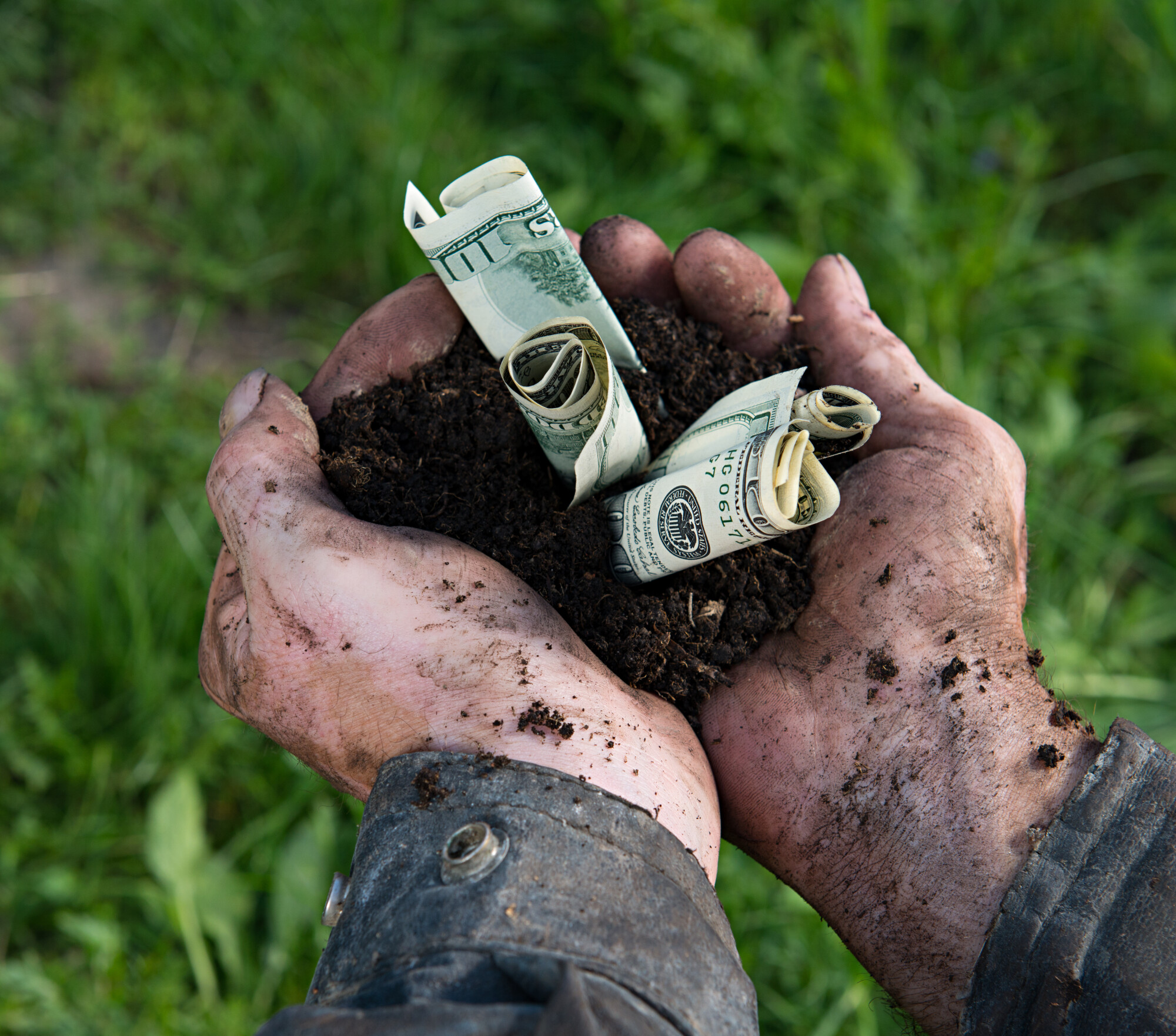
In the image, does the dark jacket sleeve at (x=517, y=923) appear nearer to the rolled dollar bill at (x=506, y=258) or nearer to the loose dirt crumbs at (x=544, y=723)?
the loose dirt crumbs at (x=544, y=723)

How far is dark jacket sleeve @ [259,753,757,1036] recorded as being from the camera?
3.18ft

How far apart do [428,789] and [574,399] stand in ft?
2.25

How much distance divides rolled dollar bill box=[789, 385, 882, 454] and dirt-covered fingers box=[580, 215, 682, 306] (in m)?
0.52

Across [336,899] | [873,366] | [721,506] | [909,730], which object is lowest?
[909,730]

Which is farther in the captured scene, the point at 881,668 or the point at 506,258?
the point at 506,258

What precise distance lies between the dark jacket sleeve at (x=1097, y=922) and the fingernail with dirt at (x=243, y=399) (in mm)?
1657

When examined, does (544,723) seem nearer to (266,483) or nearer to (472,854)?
(472,854)

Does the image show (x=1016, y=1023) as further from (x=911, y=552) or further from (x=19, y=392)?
(x=19, y=392)

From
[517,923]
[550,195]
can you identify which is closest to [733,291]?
[517,923]

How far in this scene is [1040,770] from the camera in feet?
4.92

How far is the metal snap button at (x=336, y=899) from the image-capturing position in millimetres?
1301

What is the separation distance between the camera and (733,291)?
188 cm

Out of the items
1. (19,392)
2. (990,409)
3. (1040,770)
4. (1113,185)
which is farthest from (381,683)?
(1113,185)

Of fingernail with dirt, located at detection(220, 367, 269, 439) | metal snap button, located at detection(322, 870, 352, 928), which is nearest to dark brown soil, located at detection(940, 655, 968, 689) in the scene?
metal snap button, located at detection(322, 870, 352, 928)
